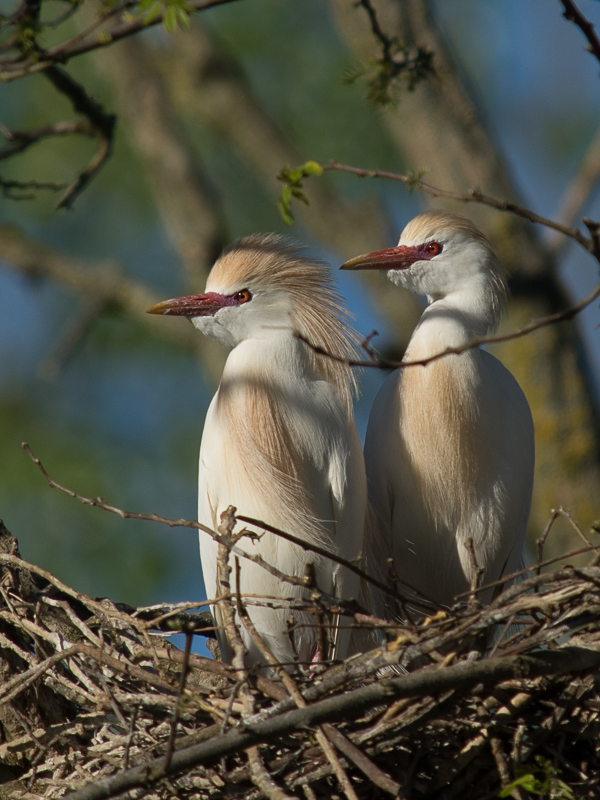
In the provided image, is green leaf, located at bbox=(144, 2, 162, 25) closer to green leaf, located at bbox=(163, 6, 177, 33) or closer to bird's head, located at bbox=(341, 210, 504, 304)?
green leaf, located at bbox=(163, 6, 177, 33)

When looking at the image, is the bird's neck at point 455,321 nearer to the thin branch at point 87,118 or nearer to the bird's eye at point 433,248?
the bird's eye at point 433,248

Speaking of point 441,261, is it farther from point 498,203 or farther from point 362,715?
point 362,715

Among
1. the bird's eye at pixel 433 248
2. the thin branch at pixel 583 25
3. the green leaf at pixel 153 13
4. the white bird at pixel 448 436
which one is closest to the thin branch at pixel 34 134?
the green leaf at pixel 153 13

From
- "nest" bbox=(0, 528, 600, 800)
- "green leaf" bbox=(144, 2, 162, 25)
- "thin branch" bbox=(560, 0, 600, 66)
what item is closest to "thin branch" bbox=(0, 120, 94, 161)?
"green leaf" bbox=(144, 2, 162, 25)

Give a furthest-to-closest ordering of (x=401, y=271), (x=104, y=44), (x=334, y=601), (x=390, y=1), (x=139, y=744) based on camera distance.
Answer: (x=390, y=1)
(x=401, y=271)
(x=104, y=44)
(x=139, y=744)
(x=334, y=601)

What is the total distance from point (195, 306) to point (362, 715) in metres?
1.46

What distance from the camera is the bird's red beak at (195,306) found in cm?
294

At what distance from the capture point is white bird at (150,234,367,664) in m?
2.70

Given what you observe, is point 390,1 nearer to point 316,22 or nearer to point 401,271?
point 401,271

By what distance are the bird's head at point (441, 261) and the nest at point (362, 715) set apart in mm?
1313

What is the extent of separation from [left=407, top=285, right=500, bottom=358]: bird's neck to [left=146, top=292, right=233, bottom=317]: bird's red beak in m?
0.71

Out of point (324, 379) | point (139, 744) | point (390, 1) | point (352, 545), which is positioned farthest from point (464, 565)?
point (390, 1)

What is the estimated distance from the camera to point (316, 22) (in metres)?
9.41

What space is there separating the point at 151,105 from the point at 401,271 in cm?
374
